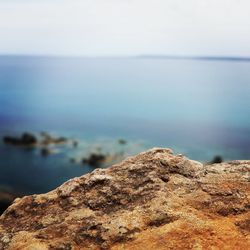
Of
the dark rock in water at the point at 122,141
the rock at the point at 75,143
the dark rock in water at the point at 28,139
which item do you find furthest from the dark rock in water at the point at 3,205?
the dark rock in water at the point at 28,139

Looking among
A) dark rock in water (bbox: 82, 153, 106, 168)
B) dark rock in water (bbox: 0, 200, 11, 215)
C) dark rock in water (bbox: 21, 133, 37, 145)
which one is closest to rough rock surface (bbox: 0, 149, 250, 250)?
dark rock in water (bbox: 0, 200, 11, 215)

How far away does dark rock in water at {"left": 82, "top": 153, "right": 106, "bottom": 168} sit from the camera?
92338mm

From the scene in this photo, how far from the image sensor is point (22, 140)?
119 meters

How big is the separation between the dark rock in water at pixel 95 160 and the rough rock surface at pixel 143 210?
82.0 metres

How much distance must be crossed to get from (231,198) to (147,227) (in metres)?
1.74

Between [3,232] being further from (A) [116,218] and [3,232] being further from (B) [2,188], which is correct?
(B) [2,188]

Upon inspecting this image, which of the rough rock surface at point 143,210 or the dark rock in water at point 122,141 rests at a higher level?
the rough rock surface at point 143,210

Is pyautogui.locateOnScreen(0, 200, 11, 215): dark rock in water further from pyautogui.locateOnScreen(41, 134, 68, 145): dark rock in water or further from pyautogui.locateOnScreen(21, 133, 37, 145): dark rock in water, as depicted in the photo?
pyautogui.locateOnScreen(21, 133, 37, 145): dark rock in water

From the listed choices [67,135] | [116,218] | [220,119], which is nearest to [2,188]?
[67,135]

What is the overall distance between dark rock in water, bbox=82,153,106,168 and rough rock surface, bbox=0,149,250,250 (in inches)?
3229

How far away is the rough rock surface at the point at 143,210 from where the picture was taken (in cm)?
718

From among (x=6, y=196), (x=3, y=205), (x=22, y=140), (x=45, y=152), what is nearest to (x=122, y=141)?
(x=45, y=152)

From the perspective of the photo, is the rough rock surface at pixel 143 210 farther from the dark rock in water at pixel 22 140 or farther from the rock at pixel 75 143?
the dark rock in water at pixel 22 140

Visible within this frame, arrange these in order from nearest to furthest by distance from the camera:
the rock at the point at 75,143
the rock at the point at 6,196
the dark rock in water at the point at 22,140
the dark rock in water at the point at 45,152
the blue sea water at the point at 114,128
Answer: the rock at the point at 6,196 → the blue sea water at the point at 114,128 → the dark rock in water at the point at 45,152 → the rock at the point at 75,143 → the dark rock in water at the point at 22,140
